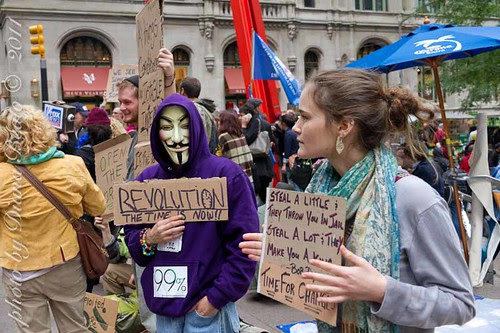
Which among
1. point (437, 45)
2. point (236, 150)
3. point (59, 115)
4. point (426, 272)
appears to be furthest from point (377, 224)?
point (59, 115)

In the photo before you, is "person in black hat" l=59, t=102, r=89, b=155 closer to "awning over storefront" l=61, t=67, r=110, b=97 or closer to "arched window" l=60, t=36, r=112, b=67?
"awning over storefront" l=61, t=67, r=110, b=97

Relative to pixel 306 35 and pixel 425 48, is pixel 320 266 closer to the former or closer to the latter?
pixel 425 48

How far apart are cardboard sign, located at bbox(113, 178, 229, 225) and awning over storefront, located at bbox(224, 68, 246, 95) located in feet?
84.6

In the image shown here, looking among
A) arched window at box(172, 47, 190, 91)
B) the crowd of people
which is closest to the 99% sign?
the crowd of people

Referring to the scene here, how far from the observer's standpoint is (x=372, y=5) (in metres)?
32.9

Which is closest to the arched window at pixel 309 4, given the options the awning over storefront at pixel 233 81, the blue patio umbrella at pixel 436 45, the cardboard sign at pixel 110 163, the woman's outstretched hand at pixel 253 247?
the awning over storefront at pixel 233 81

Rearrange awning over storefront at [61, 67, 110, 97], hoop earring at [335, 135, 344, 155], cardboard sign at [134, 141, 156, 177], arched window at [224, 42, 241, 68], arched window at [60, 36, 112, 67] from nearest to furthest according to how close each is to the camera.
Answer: hoop earring at [335, 135, 344, 155] → cardboard sign at [134, 141, 156, 177] → awning over storefront at [61, 67, 110, 97] → arched window at [60, 36, 112, 67] → arched window at [224, 42, 241, 68]

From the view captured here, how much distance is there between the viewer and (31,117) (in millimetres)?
3598

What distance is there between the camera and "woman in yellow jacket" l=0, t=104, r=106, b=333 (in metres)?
3.49

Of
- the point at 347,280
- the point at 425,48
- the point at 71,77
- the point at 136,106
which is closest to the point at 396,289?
the point at 347,280

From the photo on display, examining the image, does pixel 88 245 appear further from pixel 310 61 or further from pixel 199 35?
pixel 310 61

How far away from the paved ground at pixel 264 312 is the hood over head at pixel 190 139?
2796 millimetres

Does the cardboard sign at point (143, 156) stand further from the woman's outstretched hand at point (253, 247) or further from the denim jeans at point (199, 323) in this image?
the woman's outstretched hand at point (253, 247)

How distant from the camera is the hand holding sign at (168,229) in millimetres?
2578
